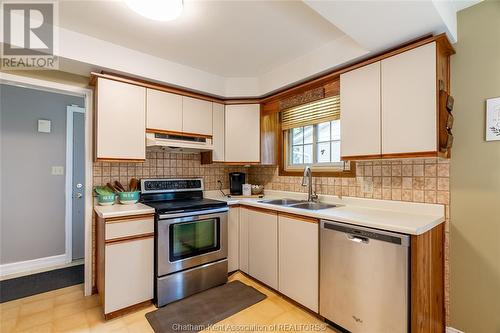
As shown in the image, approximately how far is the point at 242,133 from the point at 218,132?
0.99ft

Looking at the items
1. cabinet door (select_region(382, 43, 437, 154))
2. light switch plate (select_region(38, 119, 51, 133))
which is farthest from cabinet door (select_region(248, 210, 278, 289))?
→ light switch plate (select_region(38, 119, 51, 133))

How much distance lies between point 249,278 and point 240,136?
1.67 m

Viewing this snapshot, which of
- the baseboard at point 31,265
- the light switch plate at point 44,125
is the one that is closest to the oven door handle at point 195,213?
the baseboard at point 31,265

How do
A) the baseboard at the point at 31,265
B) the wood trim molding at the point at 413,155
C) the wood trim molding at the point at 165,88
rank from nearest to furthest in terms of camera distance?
1. the wood trim molding at the point at 413,155
2. the wood trim molding at the point at 165,88
3. the baseboard at the point at 31,265

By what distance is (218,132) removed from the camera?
9.81ft

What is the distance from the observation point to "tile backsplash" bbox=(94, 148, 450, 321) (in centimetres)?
182

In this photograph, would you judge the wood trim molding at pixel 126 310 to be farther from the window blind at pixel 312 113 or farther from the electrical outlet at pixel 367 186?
the window blind at pixel 312 113

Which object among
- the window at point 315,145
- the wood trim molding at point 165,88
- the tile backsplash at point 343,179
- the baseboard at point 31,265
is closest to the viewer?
the tile backsplash at point 343,179

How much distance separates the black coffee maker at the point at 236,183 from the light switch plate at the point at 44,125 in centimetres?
234

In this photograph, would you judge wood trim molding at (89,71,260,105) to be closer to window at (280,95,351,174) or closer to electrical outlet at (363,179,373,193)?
window at (280,95,351,174)

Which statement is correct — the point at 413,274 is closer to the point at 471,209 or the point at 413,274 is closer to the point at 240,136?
the point at 471,209

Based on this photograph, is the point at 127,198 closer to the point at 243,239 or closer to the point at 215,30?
the point at 243,239

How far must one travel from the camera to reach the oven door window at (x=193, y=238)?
2207mm

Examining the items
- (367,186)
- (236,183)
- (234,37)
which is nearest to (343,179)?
(367,186)
